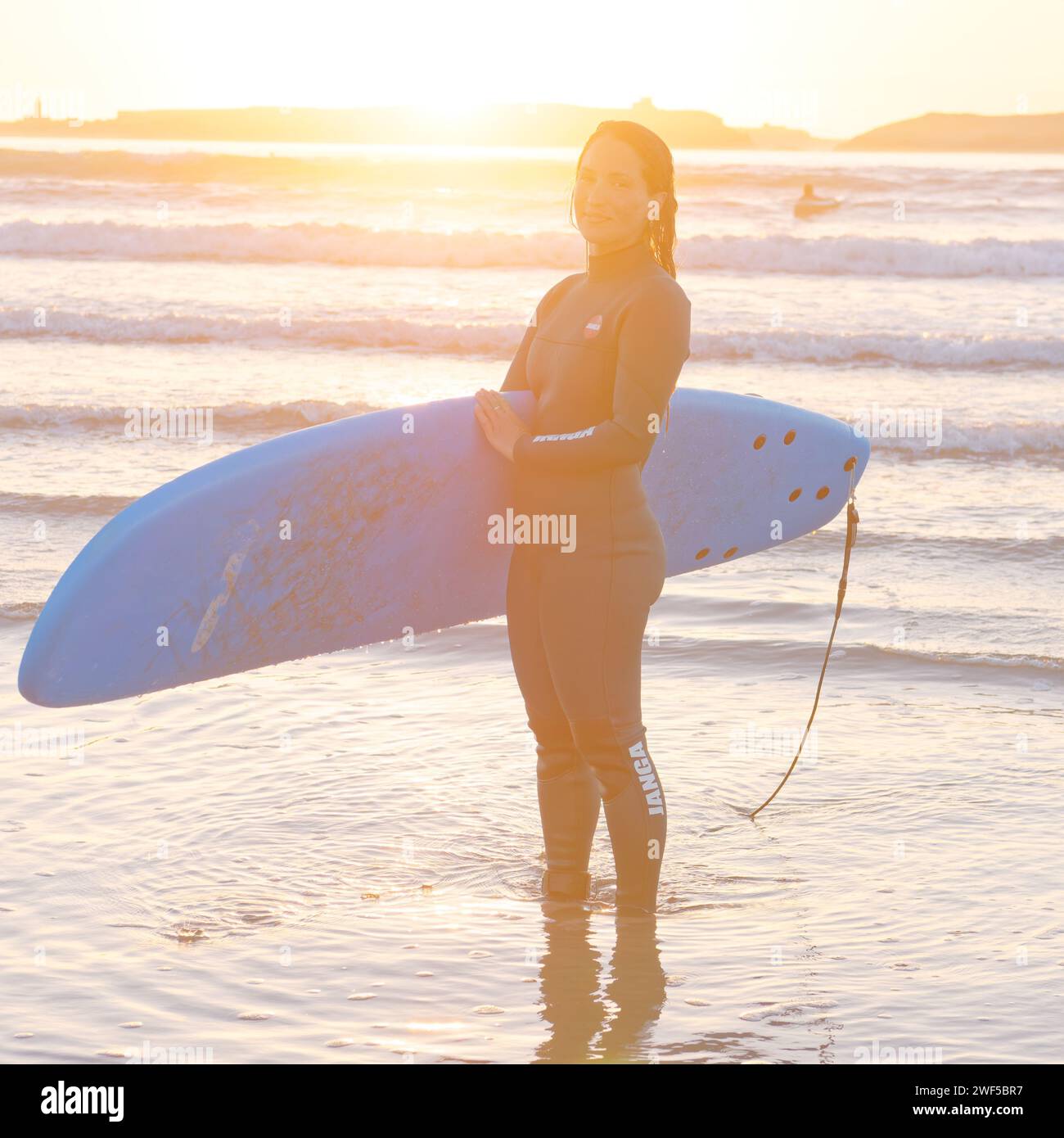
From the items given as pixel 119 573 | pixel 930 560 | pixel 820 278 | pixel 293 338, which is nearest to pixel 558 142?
pixel 820 278

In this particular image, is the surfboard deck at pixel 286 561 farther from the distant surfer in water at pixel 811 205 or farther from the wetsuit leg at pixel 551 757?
the distant surfer in water at pixel 811 205

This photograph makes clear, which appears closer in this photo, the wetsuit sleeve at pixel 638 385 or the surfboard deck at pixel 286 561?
the wetsuit sleeve at pixel 638 385

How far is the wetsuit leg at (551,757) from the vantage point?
9.87ft

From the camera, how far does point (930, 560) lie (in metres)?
6.63

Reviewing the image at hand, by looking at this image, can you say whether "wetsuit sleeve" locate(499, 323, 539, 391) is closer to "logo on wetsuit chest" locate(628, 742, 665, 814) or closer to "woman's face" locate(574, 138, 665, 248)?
"woman's face" locate(574, 138, 665, 248)

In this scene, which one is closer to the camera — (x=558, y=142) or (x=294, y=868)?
(x=294, y=868)

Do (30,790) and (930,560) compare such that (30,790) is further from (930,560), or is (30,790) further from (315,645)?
(930,560)

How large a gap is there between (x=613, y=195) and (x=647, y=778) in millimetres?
1239

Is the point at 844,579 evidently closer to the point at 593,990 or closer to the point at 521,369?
the point at 521,369

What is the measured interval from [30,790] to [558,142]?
5378 centimetres

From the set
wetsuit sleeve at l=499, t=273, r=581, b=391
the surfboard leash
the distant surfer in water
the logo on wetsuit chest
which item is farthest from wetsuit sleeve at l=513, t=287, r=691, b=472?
the distant surfer in water

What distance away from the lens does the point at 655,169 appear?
2861 millimetres

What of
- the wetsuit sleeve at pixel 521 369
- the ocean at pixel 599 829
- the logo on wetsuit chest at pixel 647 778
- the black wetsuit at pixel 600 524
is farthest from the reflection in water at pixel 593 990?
the wetsuit sleeve at pixel 521 369
